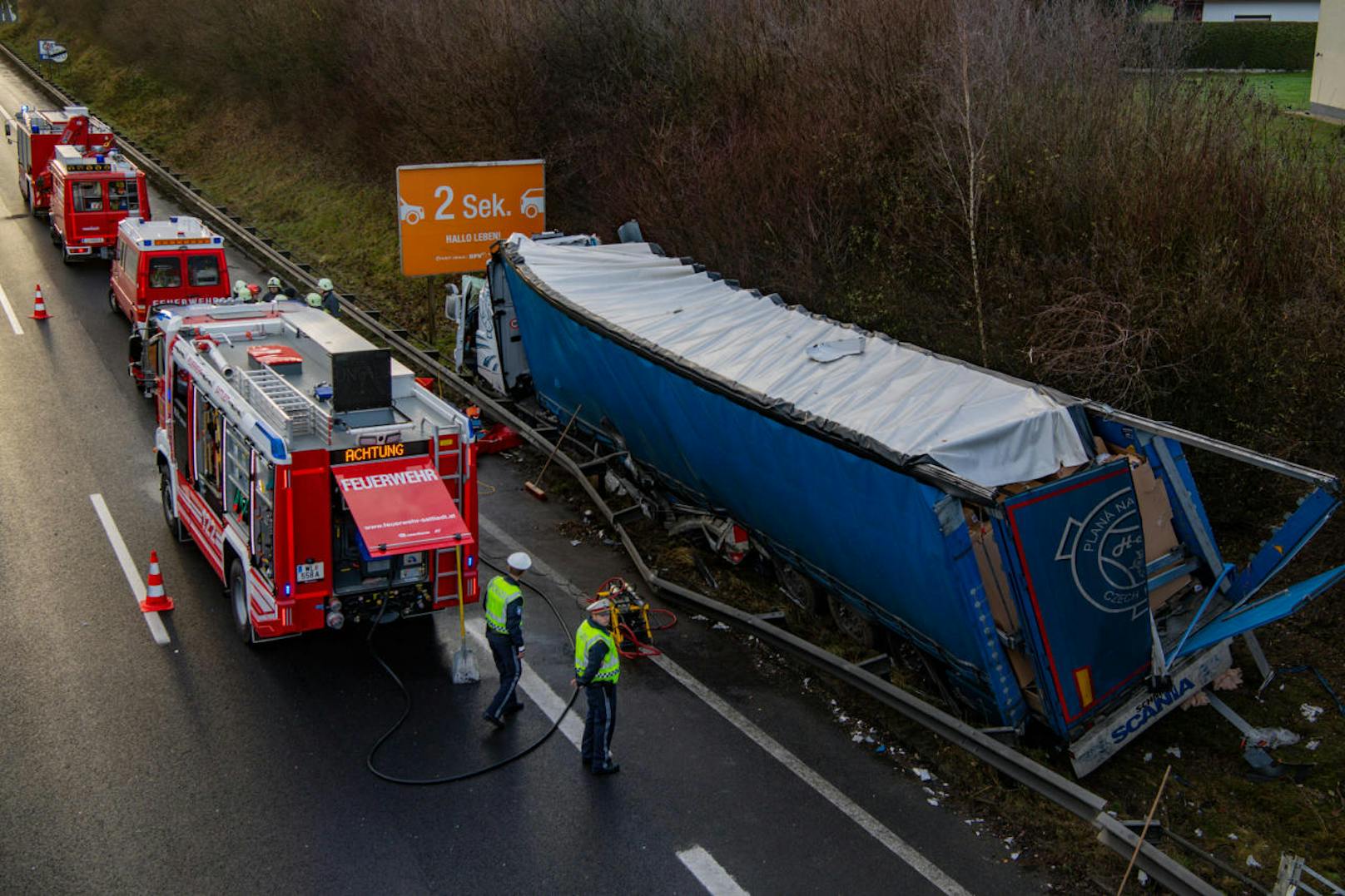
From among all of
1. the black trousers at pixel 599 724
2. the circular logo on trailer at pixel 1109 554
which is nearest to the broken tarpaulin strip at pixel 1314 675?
the circular logo on trailer at pixel 1109 554

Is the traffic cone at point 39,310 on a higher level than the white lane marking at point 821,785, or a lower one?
higher

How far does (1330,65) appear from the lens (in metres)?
24.3

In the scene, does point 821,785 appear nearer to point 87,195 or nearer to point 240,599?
point 240,599

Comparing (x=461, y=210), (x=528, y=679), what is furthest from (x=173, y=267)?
(x=528, y=679)

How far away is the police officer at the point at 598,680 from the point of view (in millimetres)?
9562

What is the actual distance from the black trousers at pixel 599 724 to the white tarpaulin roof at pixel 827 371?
2935 millimetres

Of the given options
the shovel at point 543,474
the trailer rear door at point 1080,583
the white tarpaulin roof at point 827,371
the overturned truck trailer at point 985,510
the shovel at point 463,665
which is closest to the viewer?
the trailer rear door at point 1080,583

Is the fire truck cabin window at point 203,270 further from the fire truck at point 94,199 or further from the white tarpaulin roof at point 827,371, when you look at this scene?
the white tarpaulin roof at point 827,371

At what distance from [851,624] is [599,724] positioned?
3283mm

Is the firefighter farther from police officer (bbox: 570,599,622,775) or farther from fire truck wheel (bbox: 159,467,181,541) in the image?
police officer (bbox: 570,599,622,775)

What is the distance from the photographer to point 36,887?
27.6 ft

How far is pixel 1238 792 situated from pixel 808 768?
3374 millimetres

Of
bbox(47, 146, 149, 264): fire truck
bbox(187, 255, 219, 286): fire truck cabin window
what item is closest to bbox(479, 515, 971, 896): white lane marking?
bbox(187, 255, 219, 286): fire truck cabin window

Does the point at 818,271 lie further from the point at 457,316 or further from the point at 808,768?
the point at 808,768
